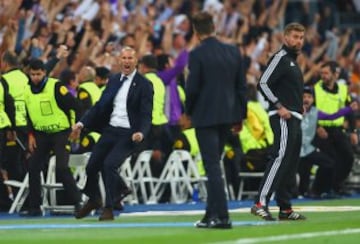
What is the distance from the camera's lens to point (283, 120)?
1595 centimetres

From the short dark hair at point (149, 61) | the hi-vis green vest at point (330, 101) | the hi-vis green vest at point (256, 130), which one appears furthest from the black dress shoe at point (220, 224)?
the hi-vis green vest at point (256, 130)

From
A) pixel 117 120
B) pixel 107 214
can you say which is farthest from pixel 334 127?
pixel 107 214

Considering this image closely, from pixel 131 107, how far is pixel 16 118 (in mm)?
3355

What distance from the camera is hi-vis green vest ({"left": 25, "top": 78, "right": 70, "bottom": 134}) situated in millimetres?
18734

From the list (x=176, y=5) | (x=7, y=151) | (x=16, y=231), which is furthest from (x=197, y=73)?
(x=176, y=5)

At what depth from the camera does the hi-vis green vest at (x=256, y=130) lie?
78.4 ft

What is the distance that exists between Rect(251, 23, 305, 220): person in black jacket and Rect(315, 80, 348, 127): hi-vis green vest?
6.94 m

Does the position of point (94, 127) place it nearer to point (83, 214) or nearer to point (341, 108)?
point (83, 214)

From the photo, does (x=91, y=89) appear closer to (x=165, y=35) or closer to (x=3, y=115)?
(x=3, y=115)

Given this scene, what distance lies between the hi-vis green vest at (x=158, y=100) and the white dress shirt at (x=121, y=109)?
15.5 ft

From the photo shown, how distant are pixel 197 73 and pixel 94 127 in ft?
11.2

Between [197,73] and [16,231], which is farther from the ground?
[197,73]

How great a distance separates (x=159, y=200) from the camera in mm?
23094

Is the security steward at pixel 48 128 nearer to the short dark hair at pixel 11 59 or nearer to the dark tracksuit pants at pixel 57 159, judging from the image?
the dark tracksuit pants at pixel 57 159
